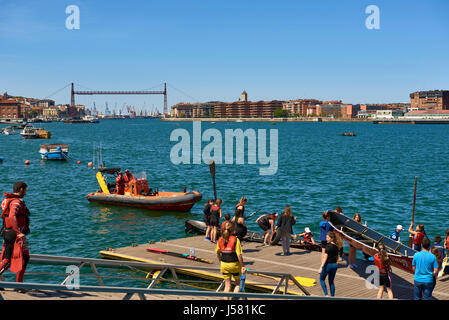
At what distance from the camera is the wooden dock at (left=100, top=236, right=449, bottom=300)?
40.7ft

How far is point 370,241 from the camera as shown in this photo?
15766mm

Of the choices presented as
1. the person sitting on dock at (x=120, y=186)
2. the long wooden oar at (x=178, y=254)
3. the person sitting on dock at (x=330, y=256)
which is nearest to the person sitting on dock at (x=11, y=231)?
the person sitting on dock at (x=330, y=256)

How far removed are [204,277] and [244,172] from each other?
3735 cm

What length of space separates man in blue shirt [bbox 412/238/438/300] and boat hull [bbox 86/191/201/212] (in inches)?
729

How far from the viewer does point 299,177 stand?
46156 mm

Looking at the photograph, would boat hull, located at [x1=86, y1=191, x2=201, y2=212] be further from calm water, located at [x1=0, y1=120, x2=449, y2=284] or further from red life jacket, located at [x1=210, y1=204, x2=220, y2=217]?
red life jacket, located at [x1=210, y1=204, x2=220, y2=217]

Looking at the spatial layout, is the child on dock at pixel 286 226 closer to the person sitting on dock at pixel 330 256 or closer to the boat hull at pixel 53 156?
the person sitting on dock at pixel 330 256

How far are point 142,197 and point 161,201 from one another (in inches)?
53.1

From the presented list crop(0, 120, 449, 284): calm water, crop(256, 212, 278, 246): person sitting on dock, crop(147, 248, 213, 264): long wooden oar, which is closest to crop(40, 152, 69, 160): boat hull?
crop(0, 120, 449, 284): calm water

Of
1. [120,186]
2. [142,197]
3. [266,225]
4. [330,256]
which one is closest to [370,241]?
[266,225]

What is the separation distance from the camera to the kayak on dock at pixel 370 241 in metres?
13.1

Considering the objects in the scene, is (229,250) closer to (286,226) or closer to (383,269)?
(383,269)
